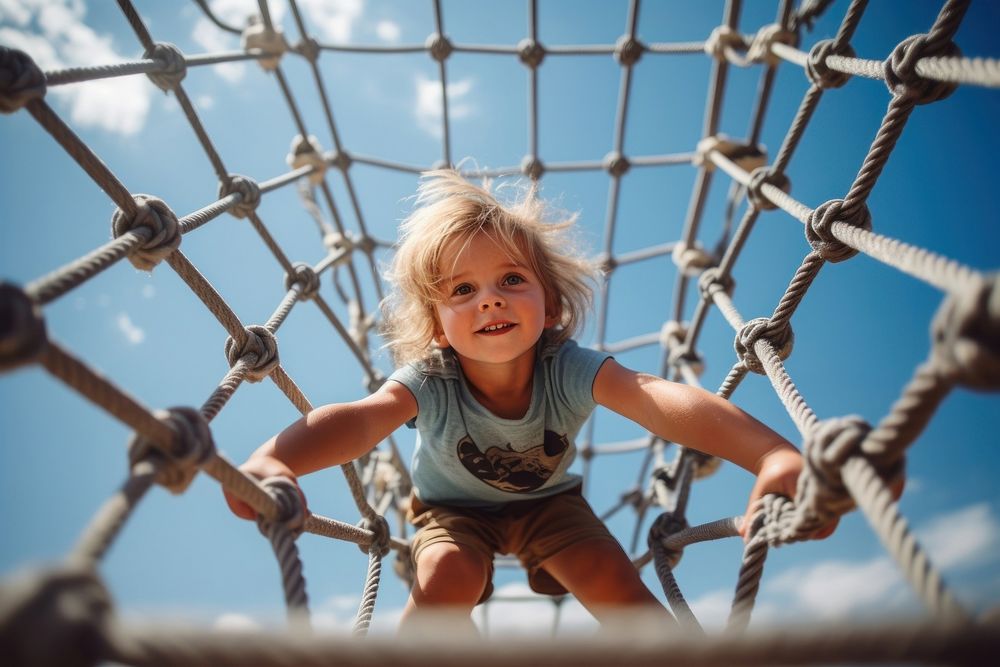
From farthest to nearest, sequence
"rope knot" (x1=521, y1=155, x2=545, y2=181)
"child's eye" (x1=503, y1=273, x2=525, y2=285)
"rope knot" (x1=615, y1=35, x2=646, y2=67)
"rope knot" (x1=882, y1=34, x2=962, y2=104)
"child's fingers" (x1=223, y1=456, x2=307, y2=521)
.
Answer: "rope knot" (x1=521, y1=155, x2=545, y2=181), "rope knot" (x1=615, y1=35, x2=646, y2=67), "child's eye" (x1=503, y1=273, x2=525, y2=285), "rope knot" (x1=882, y1=34, x2=962, y2=104), "child's fingers" (x1=223, y1=456, x2=307, y2=521)

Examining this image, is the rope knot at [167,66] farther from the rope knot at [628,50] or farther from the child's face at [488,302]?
the rope knot at [628,50]

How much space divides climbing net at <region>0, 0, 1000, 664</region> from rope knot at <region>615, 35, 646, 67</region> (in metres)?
0.06

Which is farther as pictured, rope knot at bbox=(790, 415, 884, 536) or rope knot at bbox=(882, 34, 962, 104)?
rope knot at bbox=(882, 34, 962, 104)

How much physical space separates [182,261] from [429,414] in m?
0.40

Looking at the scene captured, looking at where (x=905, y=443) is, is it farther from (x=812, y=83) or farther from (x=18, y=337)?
(x=812, y=83)

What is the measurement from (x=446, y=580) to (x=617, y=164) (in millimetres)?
1393

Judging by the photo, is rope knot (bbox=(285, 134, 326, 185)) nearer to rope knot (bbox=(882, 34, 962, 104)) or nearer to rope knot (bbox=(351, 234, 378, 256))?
rope knot (bbox=(351, 234, 378, 256))

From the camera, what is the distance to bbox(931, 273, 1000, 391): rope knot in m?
0.30

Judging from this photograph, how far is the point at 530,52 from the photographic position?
5.81 feet

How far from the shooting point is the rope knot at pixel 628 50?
5.47ft

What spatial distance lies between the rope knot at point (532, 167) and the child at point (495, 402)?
0.91 m

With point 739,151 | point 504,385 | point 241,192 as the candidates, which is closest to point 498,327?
point 504,385

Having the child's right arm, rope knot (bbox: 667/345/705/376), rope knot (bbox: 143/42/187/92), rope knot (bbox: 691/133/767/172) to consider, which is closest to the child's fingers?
the child's right arm

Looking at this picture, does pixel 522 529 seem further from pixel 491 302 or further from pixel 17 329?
pixel 17 329
